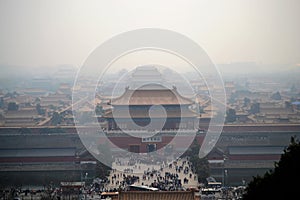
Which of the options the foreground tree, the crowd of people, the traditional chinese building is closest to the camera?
the foreground tree

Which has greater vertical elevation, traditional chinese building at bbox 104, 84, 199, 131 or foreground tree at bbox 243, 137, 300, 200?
traditional chinese building at bbox 104, 84, 199, 131

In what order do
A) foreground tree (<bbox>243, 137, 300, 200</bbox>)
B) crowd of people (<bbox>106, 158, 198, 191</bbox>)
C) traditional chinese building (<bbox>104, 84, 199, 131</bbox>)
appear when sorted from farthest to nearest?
traditional chinese building (<bbox>104, 84, 199, 131</bbox>) → crowd of people (<bbox>106, 158, 198, 191</bbox>) → foreground tree (<bbox>243, 137, 300, 200</bbox>)

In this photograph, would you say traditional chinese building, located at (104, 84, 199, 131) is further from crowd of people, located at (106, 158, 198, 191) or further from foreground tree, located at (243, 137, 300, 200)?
foreground tree, located at (243, 137, 300, 200)

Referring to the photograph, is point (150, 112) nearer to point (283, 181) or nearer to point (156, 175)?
point (156, 175)

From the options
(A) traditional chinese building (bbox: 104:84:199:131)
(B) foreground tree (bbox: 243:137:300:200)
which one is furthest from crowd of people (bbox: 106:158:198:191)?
(B) foreground tree (bbox: 243:137:300:200)

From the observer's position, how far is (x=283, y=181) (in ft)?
15.8

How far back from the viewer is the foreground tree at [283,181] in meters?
4.65

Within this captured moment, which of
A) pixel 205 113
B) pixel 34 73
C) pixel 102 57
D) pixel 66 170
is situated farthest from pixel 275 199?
pixel 34 73

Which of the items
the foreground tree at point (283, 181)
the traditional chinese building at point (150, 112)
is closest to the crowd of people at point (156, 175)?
the traditional chinese building at point (150, 112)

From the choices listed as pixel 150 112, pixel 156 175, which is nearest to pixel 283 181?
pixel 156 175

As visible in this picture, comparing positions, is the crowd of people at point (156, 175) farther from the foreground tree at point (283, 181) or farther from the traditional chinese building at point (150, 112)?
the foreground tree at point (283, 181)

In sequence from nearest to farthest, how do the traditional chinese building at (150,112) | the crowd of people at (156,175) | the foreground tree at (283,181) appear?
the foreground tree at (283,181), the crowd of people at (156,175), the traditional chinese building at (150,112)

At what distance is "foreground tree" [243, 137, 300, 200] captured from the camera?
15.3 feet

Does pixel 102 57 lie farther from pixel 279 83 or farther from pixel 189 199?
pixel 279 83
